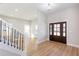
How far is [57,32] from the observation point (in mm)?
1716

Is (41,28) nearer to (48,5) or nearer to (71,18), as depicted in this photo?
(48,5)

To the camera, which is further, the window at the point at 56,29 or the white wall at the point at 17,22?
the window at the point at 56,29

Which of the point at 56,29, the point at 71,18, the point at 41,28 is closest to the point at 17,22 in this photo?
the point at 41,28

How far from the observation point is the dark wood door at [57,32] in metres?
1.62

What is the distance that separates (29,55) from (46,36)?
1.68 feet

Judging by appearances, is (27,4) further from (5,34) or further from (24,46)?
(24,46)

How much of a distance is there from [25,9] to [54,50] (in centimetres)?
98

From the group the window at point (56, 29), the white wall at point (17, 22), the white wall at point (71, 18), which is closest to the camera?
the white wall at point (17, 22)

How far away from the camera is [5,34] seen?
4.93 feet

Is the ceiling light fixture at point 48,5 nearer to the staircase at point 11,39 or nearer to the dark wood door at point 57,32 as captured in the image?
the dark wood door at point 57,32

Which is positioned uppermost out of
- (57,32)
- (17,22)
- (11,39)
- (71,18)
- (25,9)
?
(25,9)

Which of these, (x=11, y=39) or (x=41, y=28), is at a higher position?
(x=41, y=28)

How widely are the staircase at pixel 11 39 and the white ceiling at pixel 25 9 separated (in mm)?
225

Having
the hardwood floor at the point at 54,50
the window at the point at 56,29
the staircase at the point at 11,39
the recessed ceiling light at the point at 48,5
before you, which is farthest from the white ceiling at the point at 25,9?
the hardwood floor at the point at 54,50
